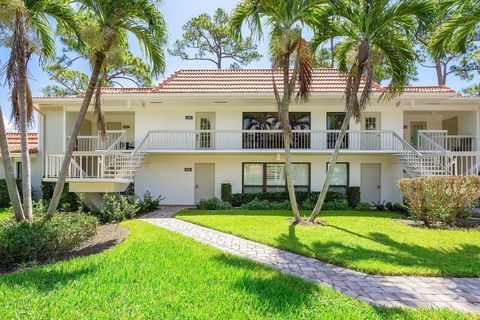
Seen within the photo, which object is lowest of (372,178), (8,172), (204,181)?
(204,181)

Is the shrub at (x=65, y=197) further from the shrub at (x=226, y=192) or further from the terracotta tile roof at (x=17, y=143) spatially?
the shrub at (x=226, y=192)

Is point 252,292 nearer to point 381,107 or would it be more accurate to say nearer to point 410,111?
point 381,107

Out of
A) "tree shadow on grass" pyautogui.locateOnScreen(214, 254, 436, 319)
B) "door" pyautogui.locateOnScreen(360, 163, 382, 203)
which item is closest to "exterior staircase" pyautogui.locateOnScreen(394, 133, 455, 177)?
"door" pyautogui.locateOnScreen(360, 163, 382, 203)

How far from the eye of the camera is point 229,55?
26922 millimetres

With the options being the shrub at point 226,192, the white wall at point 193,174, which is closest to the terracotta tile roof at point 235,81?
the white wall at point 193,174

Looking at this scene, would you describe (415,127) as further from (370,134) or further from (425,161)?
(425,161)

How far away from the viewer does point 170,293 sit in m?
4.62

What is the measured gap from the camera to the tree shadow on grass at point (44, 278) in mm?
4848

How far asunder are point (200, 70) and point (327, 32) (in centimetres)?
1107

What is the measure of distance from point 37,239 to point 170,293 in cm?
375

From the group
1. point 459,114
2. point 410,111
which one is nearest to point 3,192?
point 410,111

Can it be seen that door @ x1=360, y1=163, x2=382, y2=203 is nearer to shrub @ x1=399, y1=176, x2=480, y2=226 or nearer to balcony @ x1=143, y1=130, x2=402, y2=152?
balcony @ x1=143, y1=130, x2=402, y2=152

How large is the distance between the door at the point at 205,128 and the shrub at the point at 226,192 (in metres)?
2.24

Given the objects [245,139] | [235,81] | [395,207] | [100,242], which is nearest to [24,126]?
[100,242]
